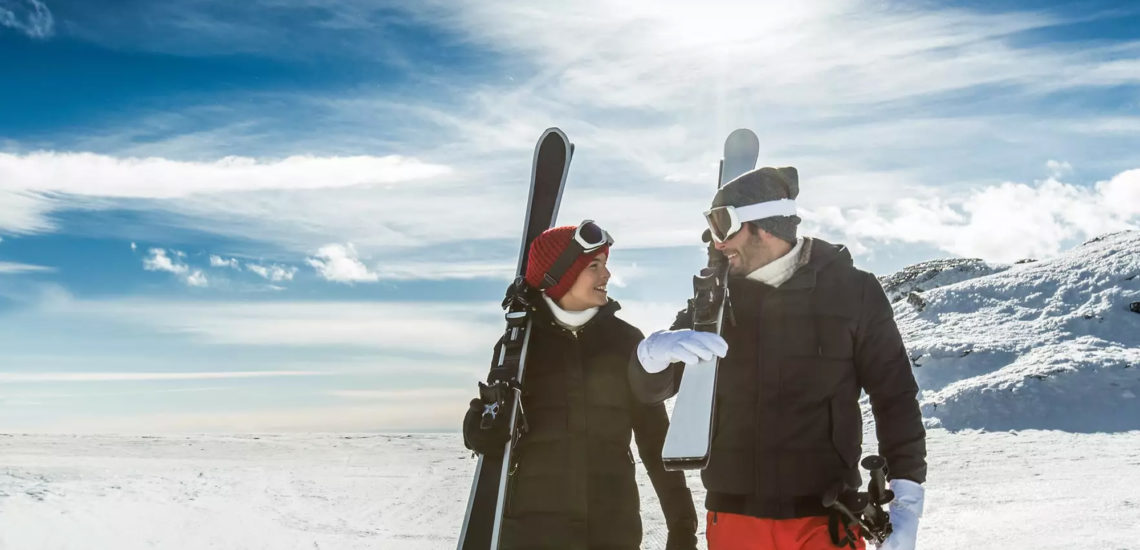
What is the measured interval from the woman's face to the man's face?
634 mm

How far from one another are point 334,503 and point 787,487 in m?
8.87

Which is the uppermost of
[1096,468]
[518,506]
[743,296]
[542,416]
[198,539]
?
[743,296]

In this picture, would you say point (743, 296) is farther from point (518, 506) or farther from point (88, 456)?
point (88, 456)

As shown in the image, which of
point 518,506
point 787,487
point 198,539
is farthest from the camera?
point 198,539

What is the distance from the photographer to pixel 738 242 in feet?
11.9

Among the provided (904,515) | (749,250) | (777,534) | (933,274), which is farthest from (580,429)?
(933,274)

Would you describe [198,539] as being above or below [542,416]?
below

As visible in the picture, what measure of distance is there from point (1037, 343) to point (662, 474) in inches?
732

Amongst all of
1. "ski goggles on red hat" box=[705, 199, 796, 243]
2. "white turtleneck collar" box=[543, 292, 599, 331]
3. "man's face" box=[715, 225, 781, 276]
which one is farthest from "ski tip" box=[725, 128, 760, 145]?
"white turtleneck collar" box=[543, 292, 599, 331]

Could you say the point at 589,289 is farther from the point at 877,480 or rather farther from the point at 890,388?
the point at 877,480

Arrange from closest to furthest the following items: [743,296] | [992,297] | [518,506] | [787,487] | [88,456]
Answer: [787,487] → [743,296] → [518,506] → [88,456] → [992,297]

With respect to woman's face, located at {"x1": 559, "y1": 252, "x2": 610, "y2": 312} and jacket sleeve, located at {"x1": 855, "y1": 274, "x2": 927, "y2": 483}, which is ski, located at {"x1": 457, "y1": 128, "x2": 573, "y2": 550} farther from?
jacket sleeve, located at {"x1": 855, "y1": 274, "x2": 927, "y2": 483}

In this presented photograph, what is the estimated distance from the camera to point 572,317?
159 inches

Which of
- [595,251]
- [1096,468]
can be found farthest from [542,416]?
[1096,468]
